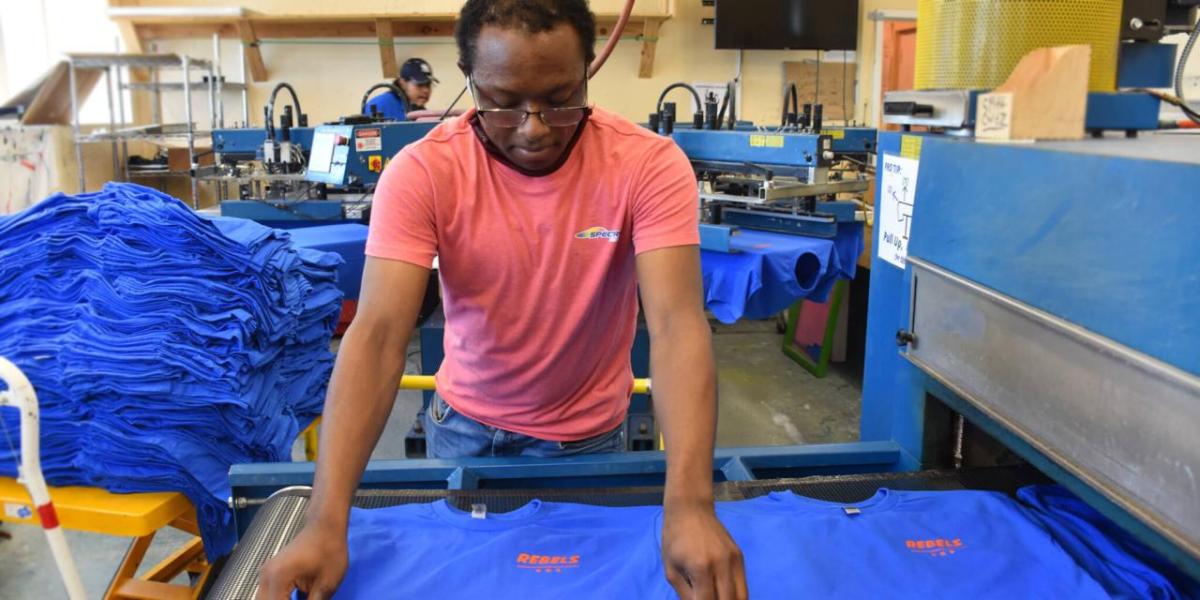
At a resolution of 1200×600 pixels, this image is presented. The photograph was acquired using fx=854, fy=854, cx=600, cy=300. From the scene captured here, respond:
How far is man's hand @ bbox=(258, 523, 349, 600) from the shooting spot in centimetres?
84

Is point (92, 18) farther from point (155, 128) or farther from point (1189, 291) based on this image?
point (1189, 291)

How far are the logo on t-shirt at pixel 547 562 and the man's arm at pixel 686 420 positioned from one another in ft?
0.42

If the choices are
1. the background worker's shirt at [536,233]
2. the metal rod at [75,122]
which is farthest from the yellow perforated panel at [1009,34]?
the metal rod at [75,122]

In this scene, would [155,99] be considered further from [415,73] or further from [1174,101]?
[1174,101]

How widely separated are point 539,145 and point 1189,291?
0.72 m

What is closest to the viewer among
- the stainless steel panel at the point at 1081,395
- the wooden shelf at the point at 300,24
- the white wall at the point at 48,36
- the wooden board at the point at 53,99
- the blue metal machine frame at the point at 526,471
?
the stainless steel panel at the point at 1081,395

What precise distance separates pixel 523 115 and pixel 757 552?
60 cm

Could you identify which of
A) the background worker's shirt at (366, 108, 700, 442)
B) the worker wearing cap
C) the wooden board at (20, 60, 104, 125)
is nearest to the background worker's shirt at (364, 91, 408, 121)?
the worker wearing cap

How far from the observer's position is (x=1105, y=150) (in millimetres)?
933

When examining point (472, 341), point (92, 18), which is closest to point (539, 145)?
point (472, 341)

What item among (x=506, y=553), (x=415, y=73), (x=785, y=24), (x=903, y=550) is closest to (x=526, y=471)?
(x=506, y=553)

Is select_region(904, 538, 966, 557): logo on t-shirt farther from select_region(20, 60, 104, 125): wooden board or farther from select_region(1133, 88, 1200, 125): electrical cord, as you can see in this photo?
select_region(20, 60, 104, 125): wooden board

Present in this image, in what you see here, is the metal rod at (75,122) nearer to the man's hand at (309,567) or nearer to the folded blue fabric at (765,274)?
the folded blue fabric at (765,274)

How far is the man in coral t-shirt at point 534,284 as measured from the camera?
3.13 feet
